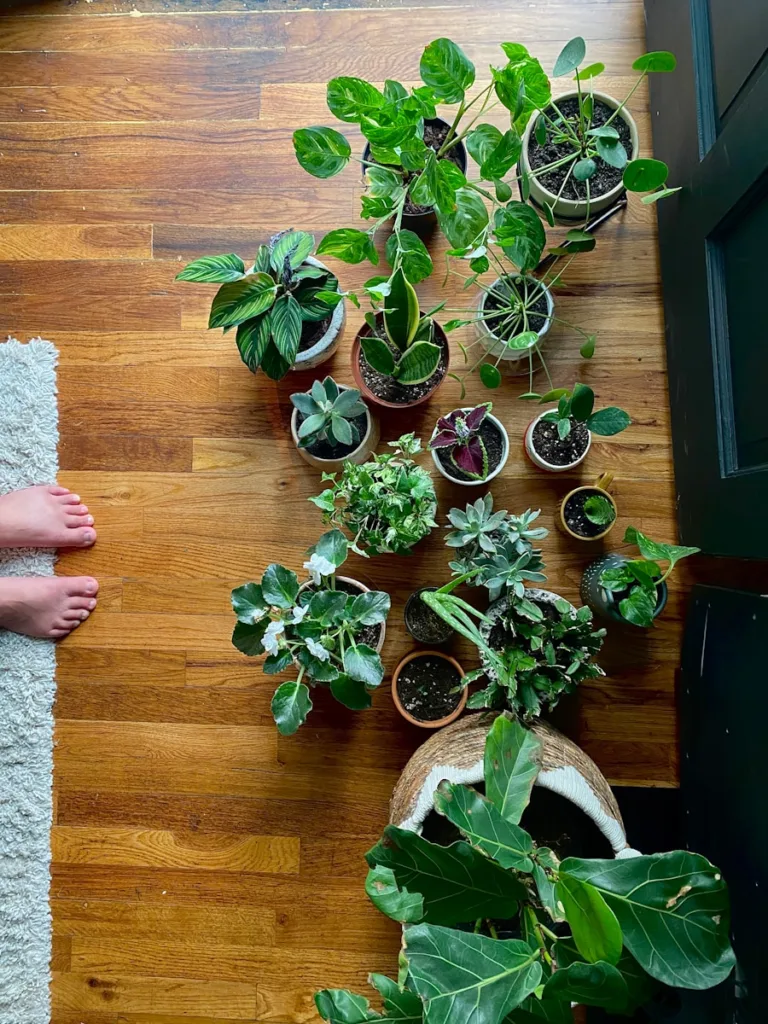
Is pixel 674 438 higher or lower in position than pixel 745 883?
higher

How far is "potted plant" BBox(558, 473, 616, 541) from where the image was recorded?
1573mm

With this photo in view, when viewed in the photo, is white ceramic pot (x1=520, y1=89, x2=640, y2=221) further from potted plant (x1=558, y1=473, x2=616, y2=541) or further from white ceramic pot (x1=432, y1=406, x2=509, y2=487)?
potted plant (x1=558, y1=473, x2=616, y2=541)

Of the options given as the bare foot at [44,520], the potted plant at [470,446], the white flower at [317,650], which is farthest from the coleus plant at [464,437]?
the bare foot at [44,520]

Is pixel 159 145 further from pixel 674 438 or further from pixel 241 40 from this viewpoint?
pixel 674 438

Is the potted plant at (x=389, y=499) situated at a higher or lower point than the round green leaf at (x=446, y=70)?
lower

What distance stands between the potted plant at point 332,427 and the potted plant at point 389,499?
9cm

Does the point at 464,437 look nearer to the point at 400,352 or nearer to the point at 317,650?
the point at 400,352

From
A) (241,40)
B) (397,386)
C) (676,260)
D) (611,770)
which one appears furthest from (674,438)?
(241,40)

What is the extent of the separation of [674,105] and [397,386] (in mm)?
860

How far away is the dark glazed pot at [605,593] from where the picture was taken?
1.51 metres

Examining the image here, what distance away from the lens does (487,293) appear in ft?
5.12

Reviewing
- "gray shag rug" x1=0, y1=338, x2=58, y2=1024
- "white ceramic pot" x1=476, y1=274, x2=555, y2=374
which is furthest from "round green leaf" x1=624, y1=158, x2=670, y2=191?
"gray shag rug" x1=0, y1=338, x2=58, y2=1024

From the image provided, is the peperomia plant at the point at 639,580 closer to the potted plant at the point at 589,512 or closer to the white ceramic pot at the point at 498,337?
the potted plant at the point at 589,512

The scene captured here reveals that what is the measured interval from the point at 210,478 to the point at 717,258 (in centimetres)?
119
